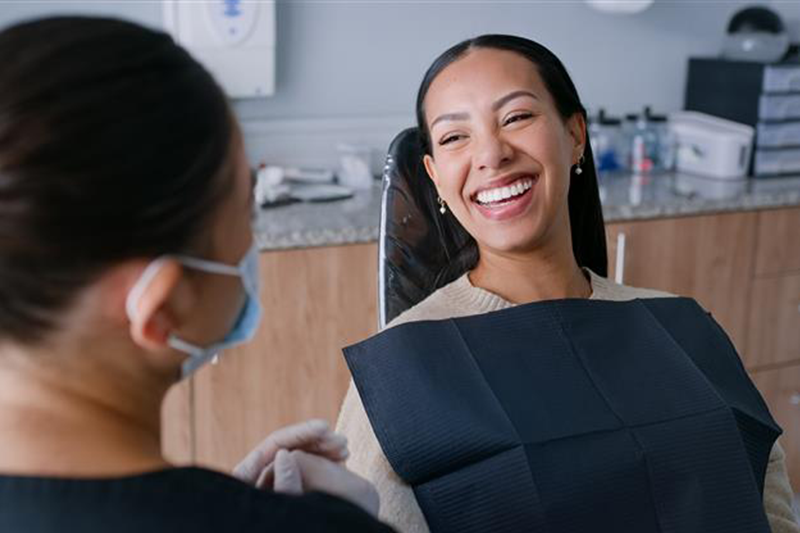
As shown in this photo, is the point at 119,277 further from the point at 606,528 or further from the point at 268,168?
the point at 268,168

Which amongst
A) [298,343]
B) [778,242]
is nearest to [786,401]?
[778,242]

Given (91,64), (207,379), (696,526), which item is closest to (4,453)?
(91,64)

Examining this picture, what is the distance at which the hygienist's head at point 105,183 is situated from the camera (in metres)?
0.68

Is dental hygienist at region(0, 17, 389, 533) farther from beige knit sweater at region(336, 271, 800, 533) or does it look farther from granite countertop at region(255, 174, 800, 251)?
granite countertop at region(255, 174, 800, 251)

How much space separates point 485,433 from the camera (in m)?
1.29

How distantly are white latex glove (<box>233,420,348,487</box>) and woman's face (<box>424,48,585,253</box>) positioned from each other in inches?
24.2

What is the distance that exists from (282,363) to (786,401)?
1.59 meters

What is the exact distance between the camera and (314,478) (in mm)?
958

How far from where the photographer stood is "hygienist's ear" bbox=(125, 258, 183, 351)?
0.73 meters

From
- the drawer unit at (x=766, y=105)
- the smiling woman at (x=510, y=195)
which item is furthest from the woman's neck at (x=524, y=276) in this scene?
the drawer unit at (x=766, y=105)

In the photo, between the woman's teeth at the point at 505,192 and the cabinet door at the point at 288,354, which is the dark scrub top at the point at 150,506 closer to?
the woman's teeth at the point at 505,192

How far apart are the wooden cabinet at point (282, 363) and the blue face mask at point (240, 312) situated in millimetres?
1423

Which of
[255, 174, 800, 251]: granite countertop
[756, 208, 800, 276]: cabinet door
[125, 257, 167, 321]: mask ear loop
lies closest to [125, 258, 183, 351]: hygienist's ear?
[125, 257, 167, 321]: mask ear loop

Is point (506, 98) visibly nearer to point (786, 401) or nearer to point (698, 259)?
point (698, 259)
